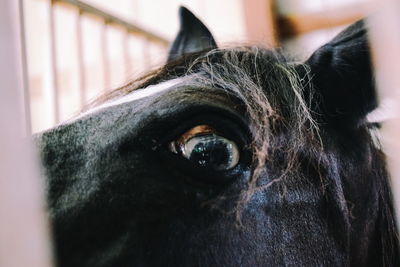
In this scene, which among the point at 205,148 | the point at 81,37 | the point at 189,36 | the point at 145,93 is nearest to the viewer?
the point at 205,148

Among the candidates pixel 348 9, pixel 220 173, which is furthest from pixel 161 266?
pixel 348 9

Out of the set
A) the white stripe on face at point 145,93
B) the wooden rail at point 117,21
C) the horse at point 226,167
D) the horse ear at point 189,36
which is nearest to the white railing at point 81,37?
the wooden rail at point 117,21

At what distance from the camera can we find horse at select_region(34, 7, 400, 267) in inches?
25.5

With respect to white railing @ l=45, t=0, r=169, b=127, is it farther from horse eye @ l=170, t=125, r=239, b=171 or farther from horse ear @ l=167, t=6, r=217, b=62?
horse eye @ l=170, t=125, r=239, b=171

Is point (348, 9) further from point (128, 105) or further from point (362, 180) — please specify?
point (128, 105)

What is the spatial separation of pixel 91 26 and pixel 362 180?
1.66 meters

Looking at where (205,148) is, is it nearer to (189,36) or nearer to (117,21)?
(189,36)

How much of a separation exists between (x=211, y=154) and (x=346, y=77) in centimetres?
→ 33

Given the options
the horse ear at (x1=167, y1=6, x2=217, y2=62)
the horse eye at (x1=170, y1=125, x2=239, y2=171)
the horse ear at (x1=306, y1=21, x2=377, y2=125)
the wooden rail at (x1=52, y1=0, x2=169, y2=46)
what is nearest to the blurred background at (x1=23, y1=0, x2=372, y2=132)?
the wooden rail at (x1=52, y1=0, x2=169, y2=46)

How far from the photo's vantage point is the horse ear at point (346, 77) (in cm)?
82

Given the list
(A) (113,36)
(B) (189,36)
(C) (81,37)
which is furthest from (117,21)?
(B) (189,36)

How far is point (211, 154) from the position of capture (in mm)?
709

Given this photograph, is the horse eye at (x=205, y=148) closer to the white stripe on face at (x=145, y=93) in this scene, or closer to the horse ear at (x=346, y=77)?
the white stripe on face at (x=145, y=93)

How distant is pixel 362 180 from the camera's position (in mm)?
910
